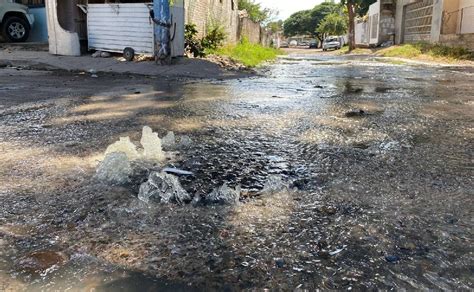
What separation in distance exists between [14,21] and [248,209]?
1346 cm

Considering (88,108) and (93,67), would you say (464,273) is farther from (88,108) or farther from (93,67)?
(93,67)

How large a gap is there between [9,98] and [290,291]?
479cm

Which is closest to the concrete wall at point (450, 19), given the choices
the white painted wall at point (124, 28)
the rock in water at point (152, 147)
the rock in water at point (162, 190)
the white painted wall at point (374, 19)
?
the white painted wall at point (374, 19)

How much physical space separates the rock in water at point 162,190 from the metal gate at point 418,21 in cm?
2431

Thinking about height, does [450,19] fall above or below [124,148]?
above

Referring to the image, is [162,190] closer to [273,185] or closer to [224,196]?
[224,196]

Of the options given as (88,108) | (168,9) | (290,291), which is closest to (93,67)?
(168,9)

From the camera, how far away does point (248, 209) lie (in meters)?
1.83

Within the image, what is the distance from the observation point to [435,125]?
3662 millimetres

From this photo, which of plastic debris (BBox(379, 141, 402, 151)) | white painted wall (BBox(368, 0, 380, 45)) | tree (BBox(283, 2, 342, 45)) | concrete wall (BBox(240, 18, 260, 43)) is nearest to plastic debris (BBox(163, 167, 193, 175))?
plastic debris (BBox(379, 141, 402, 151))

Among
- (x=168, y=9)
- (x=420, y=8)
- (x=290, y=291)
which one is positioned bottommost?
(x=290, y=291)

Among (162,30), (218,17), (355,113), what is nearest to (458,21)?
(218,17)

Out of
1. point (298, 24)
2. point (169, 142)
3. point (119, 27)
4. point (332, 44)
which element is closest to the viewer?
point (169, 142)

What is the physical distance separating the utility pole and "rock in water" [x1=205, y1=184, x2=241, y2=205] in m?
7.61
